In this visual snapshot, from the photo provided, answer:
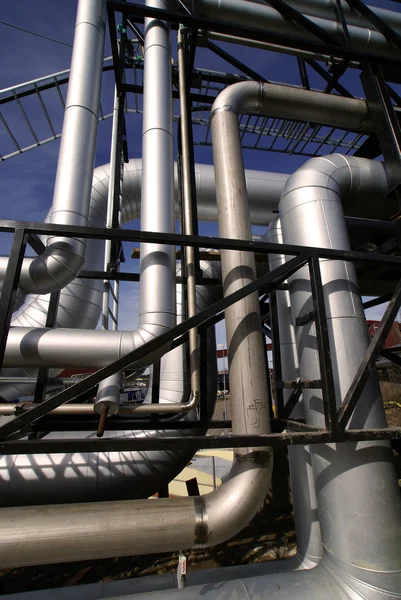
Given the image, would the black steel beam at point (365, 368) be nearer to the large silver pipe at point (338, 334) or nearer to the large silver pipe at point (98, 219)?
the large silver pipe at point (338, 334)

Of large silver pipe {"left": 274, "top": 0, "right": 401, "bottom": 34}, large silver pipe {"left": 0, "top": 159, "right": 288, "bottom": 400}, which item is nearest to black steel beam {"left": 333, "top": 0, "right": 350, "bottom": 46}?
large silver pipe {"left": 274, "top": 0, "right": 401, "bottom": 34}

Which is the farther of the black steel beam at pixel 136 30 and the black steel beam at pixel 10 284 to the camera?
the black steel beam at pixel 136 30

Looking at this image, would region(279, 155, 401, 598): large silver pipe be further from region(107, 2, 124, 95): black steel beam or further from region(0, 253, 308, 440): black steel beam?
region(107, 2, 124, 95): black steel beam

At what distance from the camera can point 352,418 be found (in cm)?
234

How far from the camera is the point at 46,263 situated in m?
2.42

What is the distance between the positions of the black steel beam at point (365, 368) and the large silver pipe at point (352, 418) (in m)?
0.18

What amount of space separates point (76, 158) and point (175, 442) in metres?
2.56

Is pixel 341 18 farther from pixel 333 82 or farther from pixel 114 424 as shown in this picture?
pixel 114 424

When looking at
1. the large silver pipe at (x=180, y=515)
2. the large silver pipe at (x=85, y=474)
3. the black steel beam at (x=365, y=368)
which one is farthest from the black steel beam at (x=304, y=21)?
the large silver pipe at (x=85, y=474)

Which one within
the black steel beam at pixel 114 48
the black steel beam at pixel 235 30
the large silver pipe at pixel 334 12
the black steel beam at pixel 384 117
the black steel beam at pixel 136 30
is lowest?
the black steel beam at pixel 384 117

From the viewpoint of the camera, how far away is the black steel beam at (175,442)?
67.9 inches

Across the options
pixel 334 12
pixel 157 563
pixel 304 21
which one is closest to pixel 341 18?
pixel 334 12

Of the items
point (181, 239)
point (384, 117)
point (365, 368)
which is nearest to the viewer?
point (365, 368)

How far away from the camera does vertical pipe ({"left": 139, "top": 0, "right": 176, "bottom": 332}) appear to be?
2.53 metres
